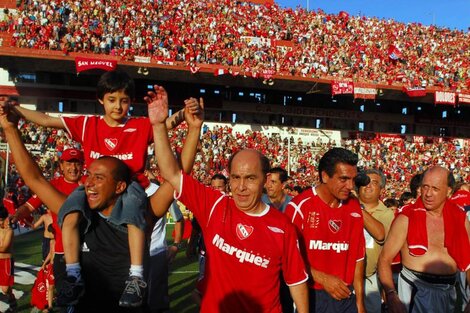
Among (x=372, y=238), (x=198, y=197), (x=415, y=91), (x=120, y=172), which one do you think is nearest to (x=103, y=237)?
(x=120, y=172)

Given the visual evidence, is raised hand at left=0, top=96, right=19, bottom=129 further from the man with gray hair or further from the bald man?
the man with gray hair

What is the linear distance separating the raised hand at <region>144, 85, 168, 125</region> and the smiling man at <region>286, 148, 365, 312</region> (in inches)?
56.8

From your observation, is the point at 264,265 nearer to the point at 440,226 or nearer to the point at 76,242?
the point at 76,242

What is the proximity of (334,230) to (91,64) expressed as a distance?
26.1 metres

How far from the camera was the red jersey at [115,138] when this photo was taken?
409 centimetres

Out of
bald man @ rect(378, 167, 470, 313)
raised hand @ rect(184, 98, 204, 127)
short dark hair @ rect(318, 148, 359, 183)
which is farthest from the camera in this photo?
bald man @ rect(378, 167, 470, 313)

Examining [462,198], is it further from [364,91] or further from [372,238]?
[364,91]

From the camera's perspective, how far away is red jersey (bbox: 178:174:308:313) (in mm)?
3434

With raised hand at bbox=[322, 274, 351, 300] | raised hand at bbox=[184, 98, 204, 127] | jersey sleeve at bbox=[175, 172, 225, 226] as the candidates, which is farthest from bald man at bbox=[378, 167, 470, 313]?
raised hand at bbox=[184, 98, 204, 127]

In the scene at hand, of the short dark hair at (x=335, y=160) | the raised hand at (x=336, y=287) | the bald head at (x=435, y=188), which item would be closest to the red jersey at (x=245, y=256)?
the raised hand at (x=336, y=287)

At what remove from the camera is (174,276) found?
36.5 ft

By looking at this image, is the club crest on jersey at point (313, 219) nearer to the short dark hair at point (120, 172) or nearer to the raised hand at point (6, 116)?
the short dark hair at point (120, 172)

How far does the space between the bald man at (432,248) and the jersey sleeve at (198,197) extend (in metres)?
1.87

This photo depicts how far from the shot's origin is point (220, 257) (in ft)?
11.5
